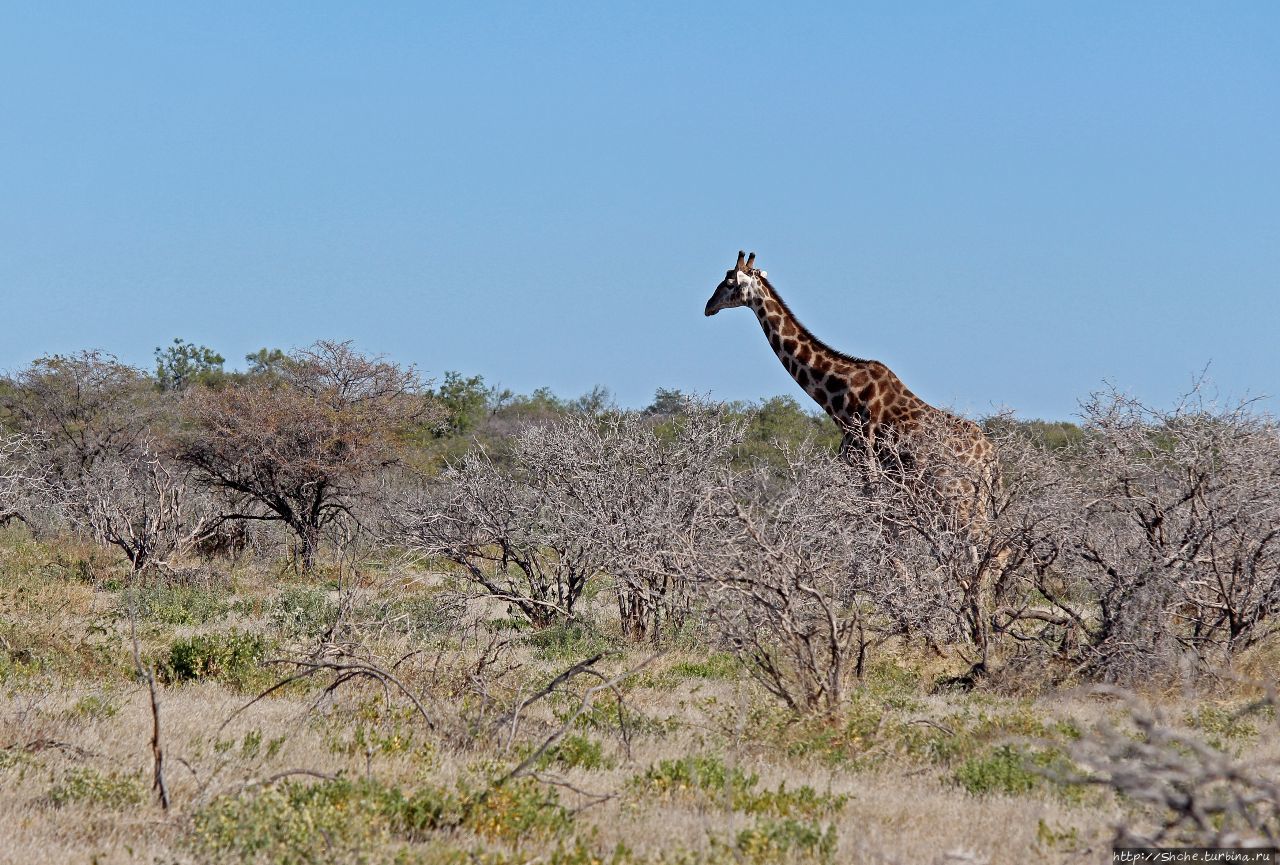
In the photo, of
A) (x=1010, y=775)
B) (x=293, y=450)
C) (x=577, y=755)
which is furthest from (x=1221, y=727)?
(x=293, y=450)

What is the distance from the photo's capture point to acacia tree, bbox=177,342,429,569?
19766 millimetres

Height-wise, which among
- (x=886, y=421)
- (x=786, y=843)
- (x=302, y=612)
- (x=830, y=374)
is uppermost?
(x=830, y=374)

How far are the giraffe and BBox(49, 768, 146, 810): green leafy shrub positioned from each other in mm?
5692

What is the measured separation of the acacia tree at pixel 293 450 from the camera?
64.8 feet

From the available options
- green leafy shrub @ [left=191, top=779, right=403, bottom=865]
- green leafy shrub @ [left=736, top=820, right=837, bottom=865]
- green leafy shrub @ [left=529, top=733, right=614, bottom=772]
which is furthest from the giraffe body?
green leafy shrub @ [left=191, top=779, right=403, bottom=865]

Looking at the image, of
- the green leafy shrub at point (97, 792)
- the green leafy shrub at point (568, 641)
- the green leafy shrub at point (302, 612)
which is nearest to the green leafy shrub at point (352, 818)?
the green leafy shrub at point (97, 792)

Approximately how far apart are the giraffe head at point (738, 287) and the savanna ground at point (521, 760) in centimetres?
594

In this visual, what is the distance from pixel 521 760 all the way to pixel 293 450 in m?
14.0

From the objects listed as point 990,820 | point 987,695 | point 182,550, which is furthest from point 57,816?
point 182,550

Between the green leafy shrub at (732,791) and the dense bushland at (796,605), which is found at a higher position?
the dense bushland at (796,605)

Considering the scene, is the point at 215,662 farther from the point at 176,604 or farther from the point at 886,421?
the point at 886,421

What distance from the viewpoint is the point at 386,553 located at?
798 inches

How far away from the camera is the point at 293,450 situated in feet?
65.4

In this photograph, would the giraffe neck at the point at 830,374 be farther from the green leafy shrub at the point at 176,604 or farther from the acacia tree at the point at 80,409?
the acacia tree at the point at 80,409
